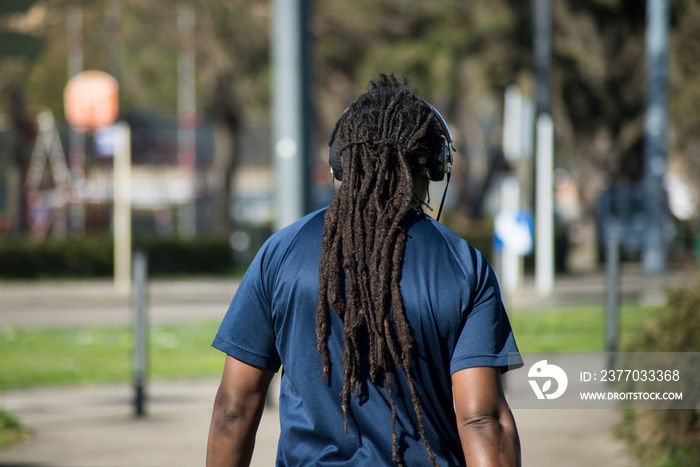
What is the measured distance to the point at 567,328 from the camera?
12445 mm

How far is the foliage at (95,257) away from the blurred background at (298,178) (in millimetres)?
56

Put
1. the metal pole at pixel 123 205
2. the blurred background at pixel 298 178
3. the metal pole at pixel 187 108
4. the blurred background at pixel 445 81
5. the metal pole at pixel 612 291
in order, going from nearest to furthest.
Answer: the blurred background at pixel 298 178 < the metal pole at pixel 612 291 < the metal pole at pixel 123 205 < the blurred background at pixel 445 81 < the metal pole at pixel 187 108

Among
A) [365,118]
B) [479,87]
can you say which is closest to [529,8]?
[479,87]

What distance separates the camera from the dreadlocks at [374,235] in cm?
201

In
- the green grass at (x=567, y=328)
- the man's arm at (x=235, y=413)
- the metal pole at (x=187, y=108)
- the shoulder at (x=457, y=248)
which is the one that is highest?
the metal pole at (x=187, y=108)

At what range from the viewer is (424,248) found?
2059 millimetres

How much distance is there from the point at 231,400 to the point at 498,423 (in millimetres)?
628

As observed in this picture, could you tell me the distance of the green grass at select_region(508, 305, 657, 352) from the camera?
1055 cm

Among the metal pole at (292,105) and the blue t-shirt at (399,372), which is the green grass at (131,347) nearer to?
the metal pole at (292,105)

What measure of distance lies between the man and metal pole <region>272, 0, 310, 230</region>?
15.2ft

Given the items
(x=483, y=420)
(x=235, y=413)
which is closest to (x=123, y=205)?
(x=235, y=413)

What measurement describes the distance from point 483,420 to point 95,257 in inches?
892

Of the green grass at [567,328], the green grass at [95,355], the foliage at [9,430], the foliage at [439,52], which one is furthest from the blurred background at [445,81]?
the foliage at [9,430]

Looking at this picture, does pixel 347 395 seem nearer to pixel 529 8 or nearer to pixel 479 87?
pixel 529 8
